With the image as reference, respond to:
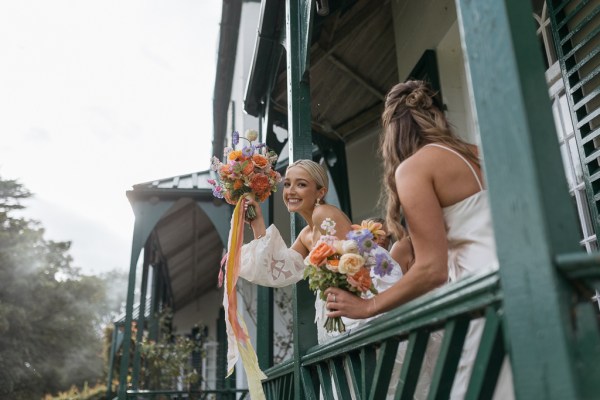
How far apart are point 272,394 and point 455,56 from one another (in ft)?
11.0

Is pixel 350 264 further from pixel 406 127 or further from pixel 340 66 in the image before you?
pixel 340 66

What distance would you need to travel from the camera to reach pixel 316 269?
2.19 metres

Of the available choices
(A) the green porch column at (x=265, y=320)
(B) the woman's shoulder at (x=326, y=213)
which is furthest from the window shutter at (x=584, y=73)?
(A) the green porch column at (x=265, y=320)

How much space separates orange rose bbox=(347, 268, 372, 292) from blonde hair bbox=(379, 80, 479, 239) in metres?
0.38

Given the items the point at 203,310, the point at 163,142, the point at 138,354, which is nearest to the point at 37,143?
the point at 163,142

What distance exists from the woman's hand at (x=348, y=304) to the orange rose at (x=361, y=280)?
4cm

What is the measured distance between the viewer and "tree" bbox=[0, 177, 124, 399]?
25.6 m

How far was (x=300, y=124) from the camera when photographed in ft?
11.9

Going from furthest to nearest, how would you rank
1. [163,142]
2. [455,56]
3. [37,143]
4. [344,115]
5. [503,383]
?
[37,143] < [163,142] < [344,115] < [455,56] < [503,383]

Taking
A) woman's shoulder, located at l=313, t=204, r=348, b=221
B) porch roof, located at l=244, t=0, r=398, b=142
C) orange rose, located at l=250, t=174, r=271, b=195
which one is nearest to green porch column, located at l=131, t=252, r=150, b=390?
porch roof, located at l=244, t=0, r=398, b=142

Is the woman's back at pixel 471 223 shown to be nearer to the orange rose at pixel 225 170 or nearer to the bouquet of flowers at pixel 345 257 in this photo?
the bouquet of flowers at pixel 345 257

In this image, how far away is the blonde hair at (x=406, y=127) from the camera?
2.29 metres

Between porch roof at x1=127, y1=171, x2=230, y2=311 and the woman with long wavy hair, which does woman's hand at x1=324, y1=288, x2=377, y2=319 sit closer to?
the woman with long wavy hair

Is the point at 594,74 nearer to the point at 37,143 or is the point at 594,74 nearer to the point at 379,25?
the point at 379,25
